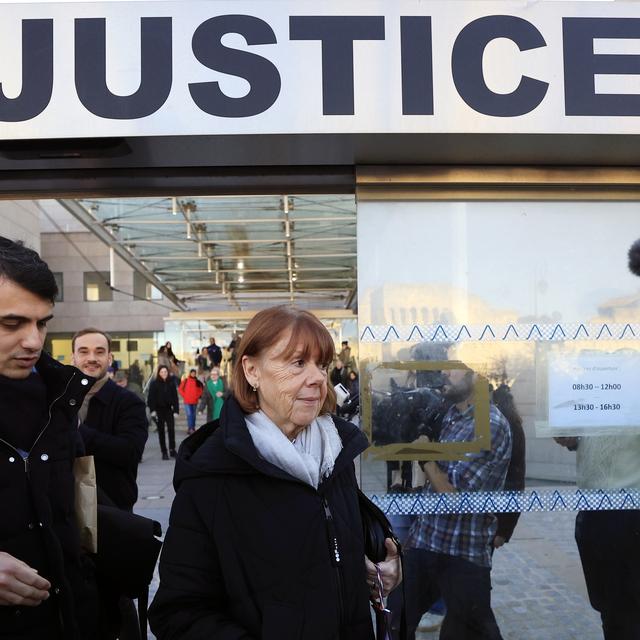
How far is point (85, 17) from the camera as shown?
2912 millimetres

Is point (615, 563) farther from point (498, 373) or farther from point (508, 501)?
point (498, 373)

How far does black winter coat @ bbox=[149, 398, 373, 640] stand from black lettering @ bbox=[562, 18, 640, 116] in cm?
228

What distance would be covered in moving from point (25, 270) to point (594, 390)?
312 centimetres

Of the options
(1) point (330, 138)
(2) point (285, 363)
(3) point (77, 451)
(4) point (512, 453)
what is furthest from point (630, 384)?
(3) point (77, 451)

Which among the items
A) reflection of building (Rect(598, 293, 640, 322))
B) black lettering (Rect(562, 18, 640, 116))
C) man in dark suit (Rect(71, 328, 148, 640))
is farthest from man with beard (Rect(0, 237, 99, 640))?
reflection of building (Rect(598, 293, 640, 322))

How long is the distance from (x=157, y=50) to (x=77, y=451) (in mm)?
1877

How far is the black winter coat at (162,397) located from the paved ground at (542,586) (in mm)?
9123

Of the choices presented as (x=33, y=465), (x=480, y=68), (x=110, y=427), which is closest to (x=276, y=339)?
(x=33, y=465)

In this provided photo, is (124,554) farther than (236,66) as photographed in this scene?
No

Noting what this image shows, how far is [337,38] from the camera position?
2973mm

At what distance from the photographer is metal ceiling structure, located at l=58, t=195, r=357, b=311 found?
8.89 meters

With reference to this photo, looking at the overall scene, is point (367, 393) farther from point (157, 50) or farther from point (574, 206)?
point (157, 50)

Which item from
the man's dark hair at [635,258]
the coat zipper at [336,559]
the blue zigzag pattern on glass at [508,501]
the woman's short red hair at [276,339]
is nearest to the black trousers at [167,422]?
the blue zigzag pattern on glass at [508,501]

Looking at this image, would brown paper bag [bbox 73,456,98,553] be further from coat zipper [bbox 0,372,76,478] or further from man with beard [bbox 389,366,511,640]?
man with beard [bbox 389,366,511,640]
